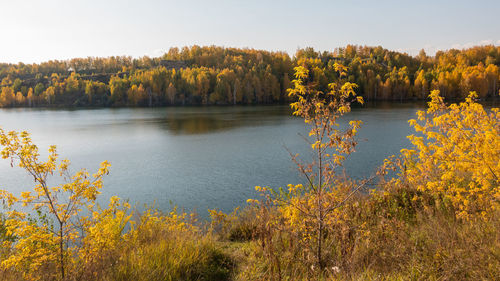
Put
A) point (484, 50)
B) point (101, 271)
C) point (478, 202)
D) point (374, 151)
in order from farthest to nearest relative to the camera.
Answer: point (484, 50), point (374, 151), point (478, 202), point (101, 271)

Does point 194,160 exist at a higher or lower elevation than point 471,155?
lower

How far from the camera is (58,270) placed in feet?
13.1

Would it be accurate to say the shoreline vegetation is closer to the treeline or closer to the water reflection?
the water reflection

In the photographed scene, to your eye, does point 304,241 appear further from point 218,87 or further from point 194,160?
point 218,87

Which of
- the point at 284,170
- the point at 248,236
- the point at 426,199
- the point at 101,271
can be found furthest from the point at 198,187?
the point at 101,271

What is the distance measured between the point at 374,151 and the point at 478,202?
13669 millimetres

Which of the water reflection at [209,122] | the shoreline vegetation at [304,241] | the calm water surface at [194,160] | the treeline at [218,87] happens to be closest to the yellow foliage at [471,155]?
the shoreline vegetation at [304,241]

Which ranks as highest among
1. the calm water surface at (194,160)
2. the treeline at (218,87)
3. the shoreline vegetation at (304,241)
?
the treeline at (218,87)

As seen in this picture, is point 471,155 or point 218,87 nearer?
point 471,155

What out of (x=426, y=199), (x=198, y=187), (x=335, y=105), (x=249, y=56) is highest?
(x=249, y=56)

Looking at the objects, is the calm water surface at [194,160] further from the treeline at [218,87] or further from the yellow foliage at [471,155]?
the treeline at [218,87]

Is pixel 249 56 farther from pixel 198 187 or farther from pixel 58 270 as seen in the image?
pixel 58 270

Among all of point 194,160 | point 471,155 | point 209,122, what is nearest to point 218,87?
point 209,122

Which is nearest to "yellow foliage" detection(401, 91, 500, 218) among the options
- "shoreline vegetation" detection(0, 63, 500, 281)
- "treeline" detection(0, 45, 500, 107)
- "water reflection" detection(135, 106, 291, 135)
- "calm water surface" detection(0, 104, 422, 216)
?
"shoreline vegetation" detection(0, 63, 500, 281)
